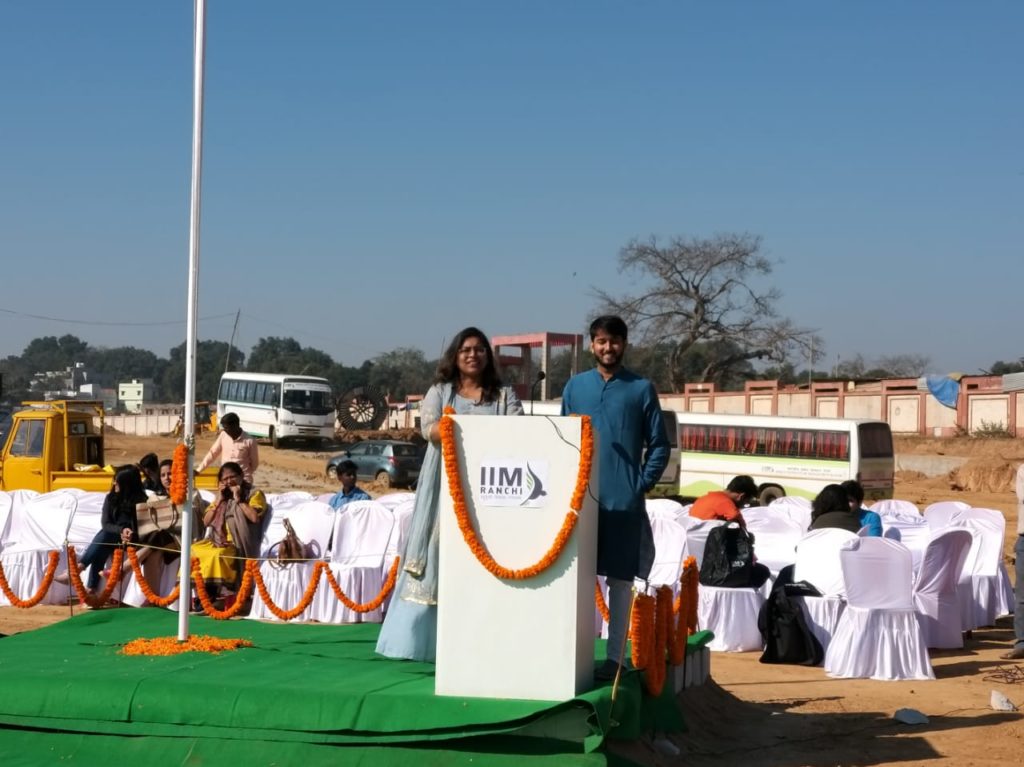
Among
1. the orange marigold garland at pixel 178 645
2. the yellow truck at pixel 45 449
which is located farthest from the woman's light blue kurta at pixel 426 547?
the yellow truck at pixel 45 449

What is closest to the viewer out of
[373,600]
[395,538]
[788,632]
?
[788,632]

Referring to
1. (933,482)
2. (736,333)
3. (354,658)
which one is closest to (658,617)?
(354,658)

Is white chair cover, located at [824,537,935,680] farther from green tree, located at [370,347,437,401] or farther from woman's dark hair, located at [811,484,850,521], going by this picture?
green tree, located at [370,347,437,401]

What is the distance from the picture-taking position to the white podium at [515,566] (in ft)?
17.8

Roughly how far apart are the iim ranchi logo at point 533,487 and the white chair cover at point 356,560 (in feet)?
21.2

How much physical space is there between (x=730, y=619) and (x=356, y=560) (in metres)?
3.78

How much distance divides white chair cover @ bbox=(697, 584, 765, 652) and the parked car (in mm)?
21358

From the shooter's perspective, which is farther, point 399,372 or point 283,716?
point 399,372

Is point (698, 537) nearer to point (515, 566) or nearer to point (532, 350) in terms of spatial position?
point (515, 566)

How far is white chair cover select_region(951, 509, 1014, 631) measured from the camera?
37.8 ft

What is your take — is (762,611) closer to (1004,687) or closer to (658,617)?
(1004,687)

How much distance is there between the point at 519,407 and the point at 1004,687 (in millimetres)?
4410

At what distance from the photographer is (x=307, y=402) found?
4272 centimetres

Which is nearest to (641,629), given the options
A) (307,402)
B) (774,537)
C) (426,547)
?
(426,547)
